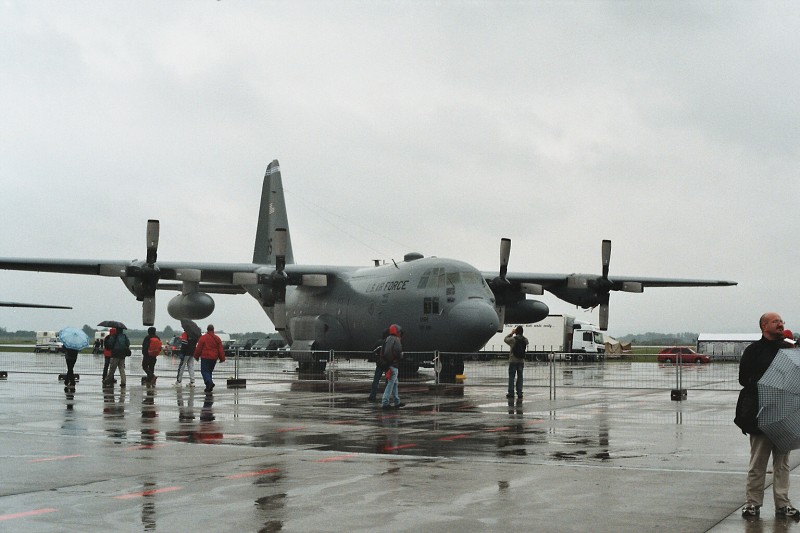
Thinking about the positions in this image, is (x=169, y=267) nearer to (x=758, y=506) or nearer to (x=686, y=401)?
(x=686, y=401)

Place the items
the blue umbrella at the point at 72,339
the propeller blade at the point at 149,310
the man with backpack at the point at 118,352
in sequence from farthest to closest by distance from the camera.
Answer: the propeller blade at the point at 149,310 < the man with backpack at the point at 118,352 < the blue umbrella at the point at 72,339

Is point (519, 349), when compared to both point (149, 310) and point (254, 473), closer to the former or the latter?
point (254, 473)

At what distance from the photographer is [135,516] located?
7.71 m

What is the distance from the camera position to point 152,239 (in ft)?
107

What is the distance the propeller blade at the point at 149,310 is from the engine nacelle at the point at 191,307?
2.03ft

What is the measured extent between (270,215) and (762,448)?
3729 cm

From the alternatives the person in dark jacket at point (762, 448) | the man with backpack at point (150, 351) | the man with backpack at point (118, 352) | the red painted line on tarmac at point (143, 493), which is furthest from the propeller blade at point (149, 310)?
the person in dark jacket at point (762, 448)

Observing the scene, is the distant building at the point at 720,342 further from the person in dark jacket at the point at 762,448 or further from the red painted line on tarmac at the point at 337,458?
the person in dark jacket at the point at 762,448

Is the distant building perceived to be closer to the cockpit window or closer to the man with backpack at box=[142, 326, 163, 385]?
the cockpit window

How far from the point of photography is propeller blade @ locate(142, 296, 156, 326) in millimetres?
31958

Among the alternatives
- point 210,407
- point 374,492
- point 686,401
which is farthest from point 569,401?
point 374,492

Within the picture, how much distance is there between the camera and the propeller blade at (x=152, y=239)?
3234 centimetres

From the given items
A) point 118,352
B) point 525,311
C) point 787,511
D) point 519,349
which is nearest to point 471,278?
point 519,349

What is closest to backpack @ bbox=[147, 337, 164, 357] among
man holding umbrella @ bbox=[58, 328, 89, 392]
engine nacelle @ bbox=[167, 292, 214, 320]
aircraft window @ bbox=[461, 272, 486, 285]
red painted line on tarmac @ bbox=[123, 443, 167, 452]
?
man holding umbrella @ bbox=[58, 328, 89, 392]
